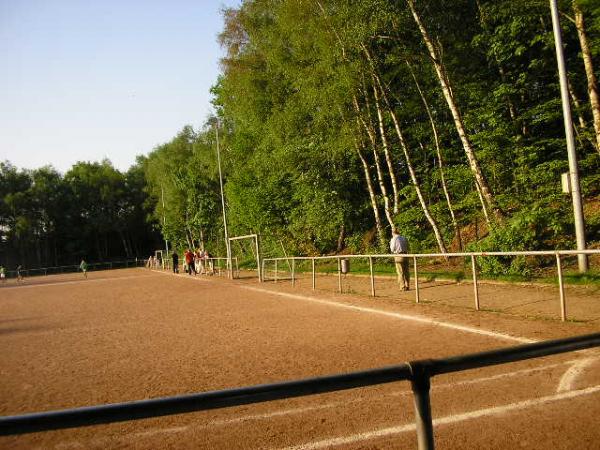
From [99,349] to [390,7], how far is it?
45.2ft

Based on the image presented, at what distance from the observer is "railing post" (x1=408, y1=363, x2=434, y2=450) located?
5.56 feet

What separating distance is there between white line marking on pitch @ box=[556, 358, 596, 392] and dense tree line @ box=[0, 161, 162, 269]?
261 feet

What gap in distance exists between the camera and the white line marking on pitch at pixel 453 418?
12.7 feet

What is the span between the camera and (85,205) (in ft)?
276

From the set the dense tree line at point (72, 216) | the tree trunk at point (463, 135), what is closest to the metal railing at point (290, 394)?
the tree trunk at point (463, 135)

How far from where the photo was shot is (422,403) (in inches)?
→ 67.7

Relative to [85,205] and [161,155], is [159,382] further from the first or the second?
[85,205]

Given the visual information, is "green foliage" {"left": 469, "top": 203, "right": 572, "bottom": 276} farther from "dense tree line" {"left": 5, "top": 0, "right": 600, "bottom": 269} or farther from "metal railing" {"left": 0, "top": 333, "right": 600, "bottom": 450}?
"metal railing" {"left": 0, "top": 333, "right": 600, "bottom": 450}

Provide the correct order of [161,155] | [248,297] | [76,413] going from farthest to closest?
[161,155]
[248,297]
[76,413]

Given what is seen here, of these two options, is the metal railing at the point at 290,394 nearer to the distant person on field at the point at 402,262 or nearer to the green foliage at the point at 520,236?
the distant person on field at the point at 402,262

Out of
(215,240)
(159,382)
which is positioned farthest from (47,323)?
(215,240)

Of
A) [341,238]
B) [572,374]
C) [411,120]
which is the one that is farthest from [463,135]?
[341,238]

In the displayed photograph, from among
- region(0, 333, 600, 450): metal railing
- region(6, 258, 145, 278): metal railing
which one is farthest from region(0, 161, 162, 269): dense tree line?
region(0, 333, 600, 450): metal railing

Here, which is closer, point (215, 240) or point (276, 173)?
point (276, 173)
